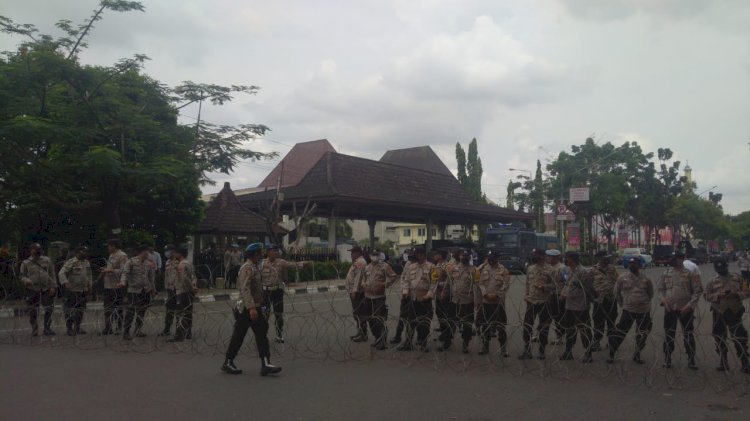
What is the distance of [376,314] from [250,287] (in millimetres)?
3026

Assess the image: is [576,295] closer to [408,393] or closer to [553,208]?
[408,393]

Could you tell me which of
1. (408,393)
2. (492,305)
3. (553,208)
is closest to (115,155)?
(492,305)

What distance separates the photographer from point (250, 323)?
8.38 metres

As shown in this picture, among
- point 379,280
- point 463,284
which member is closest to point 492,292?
point 463,284

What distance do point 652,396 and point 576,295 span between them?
257cm

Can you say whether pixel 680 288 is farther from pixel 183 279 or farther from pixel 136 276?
pixel 136 276

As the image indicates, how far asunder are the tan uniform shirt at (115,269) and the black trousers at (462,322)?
20.8 feet

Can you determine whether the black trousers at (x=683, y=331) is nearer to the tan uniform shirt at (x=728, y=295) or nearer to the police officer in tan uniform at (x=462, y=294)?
→ the tan uniform shirt at (x=728, y=295)

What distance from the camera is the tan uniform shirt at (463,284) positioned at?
10.5 m

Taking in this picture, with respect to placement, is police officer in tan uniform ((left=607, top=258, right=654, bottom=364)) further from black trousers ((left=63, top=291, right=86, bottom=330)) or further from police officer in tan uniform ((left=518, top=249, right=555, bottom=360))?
black trousers ((left=63, top=291, right=86, bottom=330))

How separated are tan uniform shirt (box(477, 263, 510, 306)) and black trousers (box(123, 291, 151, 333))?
19.1ft

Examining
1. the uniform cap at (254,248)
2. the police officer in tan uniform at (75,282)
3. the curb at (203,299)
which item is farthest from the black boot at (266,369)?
the police officer in tan uniform at (75,282)

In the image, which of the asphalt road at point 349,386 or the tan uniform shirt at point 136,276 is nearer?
the asphalt road at point 349,386

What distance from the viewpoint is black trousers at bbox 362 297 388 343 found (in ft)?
33.5
